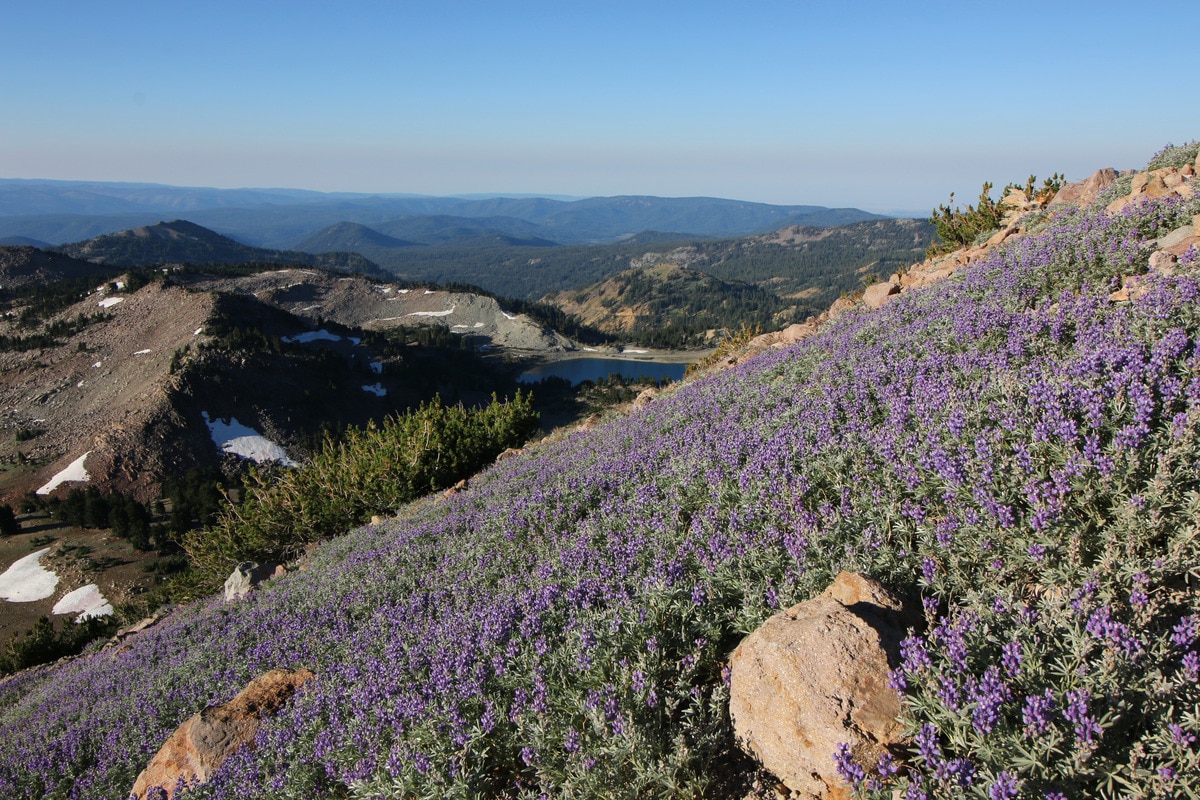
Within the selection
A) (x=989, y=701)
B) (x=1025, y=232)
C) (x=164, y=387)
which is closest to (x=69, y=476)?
(x=164, y=387)

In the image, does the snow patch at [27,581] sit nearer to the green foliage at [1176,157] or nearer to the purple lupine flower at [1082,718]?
the purple lupine flower at [1082,718]

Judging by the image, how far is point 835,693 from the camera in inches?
121

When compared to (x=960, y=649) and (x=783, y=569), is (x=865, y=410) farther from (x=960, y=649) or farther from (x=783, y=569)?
(x=960, y=649)

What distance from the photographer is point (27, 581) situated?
46062 millimetres

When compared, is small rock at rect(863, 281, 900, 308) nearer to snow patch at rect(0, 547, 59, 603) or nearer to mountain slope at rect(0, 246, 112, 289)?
snow patch at rect(0, 547, 59, 603)

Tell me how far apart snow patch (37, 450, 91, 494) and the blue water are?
3642 inches

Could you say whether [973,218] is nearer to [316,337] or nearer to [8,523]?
[8,523]

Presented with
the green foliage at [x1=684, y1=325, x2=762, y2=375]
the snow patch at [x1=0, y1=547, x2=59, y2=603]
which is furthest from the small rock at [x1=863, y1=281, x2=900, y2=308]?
the snow patch at [x1=0, y1=547, x2=59, y2=603]

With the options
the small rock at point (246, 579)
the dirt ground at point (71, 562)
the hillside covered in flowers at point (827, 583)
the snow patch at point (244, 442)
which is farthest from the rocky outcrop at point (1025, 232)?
the snow patch at point (244, 442)

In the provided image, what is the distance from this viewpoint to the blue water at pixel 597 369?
514ft

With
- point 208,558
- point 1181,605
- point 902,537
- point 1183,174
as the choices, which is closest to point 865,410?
point 902,537

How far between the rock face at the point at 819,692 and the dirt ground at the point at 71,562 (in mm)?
50145

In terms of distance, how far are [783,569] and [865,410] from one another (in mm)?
2656

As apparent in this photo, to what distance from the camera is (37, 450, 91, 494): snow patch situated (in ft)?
207
